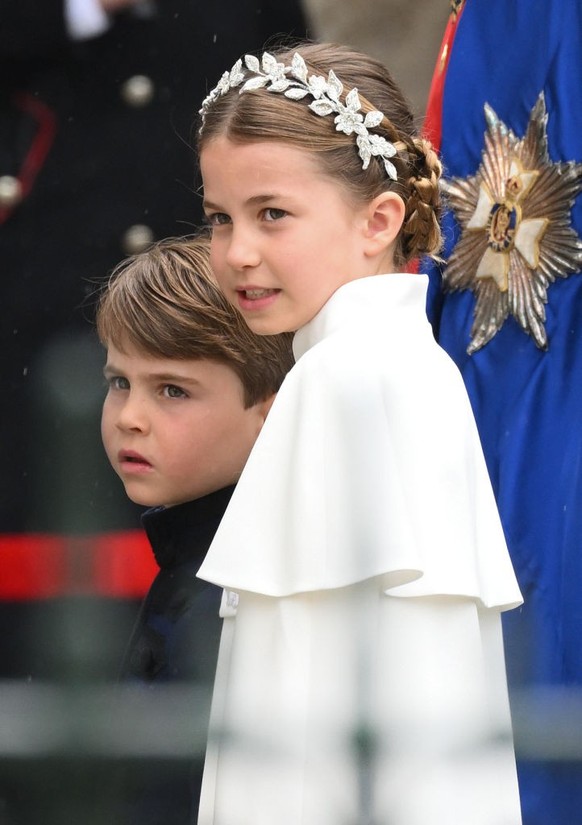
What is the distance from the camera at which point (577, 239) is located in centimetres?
152

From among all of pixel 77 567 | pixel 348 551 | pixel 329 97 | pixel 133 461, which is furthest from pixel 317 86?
pixel 77 567

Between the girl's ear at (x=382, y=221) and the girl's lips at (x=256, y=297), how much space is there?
9cm

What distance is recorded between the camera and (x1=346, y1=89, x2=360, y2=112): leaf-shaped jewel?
117cm

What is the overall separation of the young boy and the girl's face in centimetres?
19

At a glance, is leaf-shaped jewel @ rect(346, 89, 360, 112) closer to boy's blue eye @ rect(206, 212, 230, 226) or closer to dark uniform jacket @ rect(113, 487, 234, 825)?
boy's blue eye @ rect(206, 212, 230, 226)

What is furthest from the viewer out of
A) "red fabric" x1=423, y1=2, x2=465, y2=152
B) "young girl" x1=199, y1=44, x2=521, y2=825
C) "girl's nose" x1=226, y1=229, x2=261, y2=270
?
"red fabric" x1=423, y1=2, x2=465, y2=152

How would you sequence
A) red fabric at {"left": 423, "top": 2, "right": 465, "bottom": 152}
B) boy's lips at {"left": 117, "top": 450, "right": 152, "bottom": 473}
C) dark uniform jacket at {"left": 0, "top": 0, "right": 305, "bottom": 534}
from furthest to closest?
red fabric at {"left": 423, "top": 2, "right": 465, "bottom": 152} < dark uniform jacket at {"left": 0, "top": 0, "right": 305, "bottom": 534} < boy's lips at {"left": 117, "top": 450, "right": 152, "bottom": 473}

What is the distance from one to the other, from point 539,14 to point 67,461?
114 cm

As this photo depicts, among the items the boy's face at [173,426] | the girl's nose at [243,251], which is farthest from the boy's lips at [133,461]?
the girl's nose at [243,251]

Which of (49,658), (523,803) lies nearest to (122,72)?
(523,803)

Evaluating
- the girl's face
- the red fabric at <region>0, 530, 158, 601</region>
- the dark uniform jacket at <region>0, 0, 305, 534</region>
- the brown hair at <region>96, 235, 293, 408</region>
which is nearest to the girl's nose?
the girl's face

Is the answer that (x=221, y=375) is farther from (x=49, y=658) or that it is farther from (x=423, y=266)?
(x=49, y=658)

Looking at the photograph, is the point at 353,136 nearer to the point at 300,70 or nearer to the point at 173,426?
the point at 300,70

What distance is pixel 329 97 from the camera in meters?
1.17
